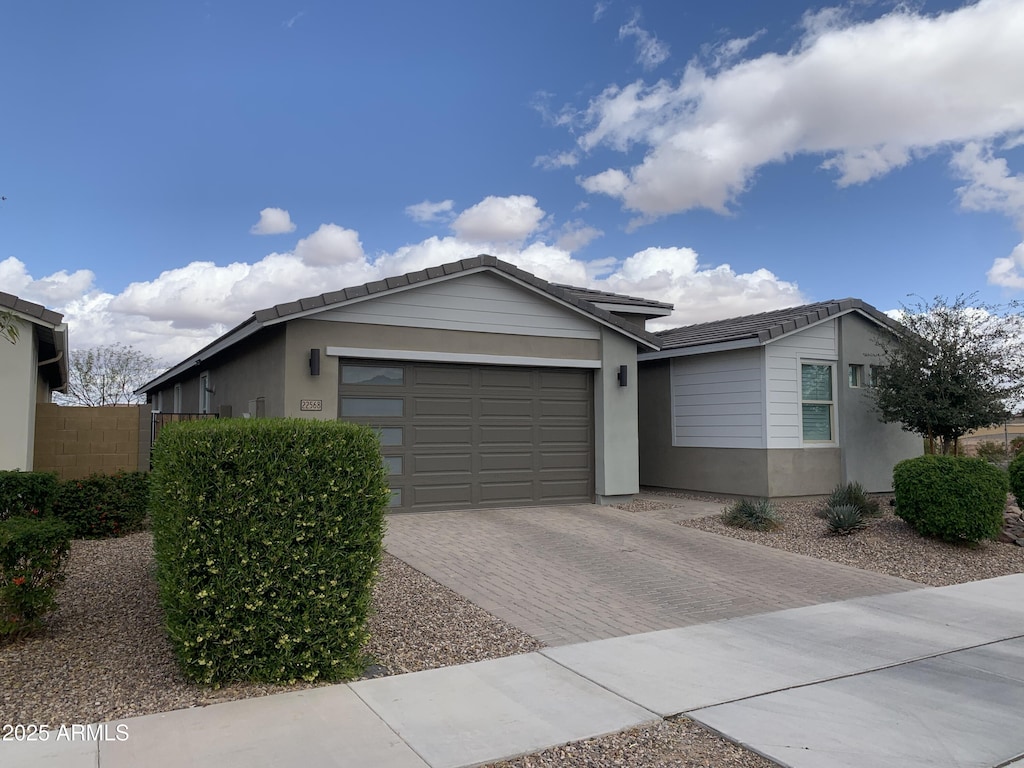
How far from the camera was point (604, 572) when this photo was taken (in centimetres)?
826

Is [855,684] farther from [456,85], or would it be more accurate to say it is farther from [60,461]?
[456,85]

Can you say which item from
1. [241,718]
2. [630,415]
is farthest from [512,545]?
[241,718]

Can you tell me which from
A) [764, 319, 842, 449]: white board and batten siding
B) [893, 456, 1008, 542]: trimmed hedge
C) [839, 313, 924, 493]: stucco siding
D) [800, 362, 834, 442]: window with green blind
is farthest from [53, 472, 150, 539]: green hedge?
[839, 313, 924, 493]: stucco siding

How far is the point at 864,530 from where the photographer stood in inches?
413

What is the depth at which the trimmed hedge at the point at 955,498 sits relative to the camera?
31.6 feet

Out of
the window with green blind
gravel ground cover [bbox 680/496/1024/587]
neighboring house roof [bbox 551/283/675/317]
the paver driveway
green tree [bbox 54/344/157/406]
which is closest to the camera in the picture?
the paver driveway

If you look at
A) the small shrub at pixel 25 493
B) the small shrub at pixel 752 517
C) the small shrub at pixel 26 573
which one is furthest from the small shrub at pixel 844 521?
the small shrub at pixel 25 493

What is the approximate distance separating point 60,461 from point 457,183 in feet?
31.1

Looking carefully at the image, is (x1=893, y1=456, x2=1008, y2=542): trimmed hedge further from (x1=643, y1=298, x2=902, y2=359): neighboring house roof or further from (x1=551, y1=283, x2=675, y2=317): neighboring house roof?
(x1=551, y1=283, x2=675, y2=317): neighboring house roof

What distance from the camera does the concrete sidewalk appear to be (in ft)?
12.5

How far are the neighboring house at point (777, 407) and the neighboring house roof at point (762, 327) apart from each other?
0.9 inches

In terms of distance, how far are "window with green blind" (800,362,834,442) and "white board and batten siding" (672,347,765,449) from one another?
1.12 meters

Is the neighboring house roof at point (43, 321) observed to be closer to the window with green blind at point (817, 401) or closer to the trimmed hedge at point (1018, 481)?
the window with green blind at point (817, 401)

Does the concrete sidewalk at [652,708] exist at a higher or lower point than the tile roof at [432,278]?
lower
